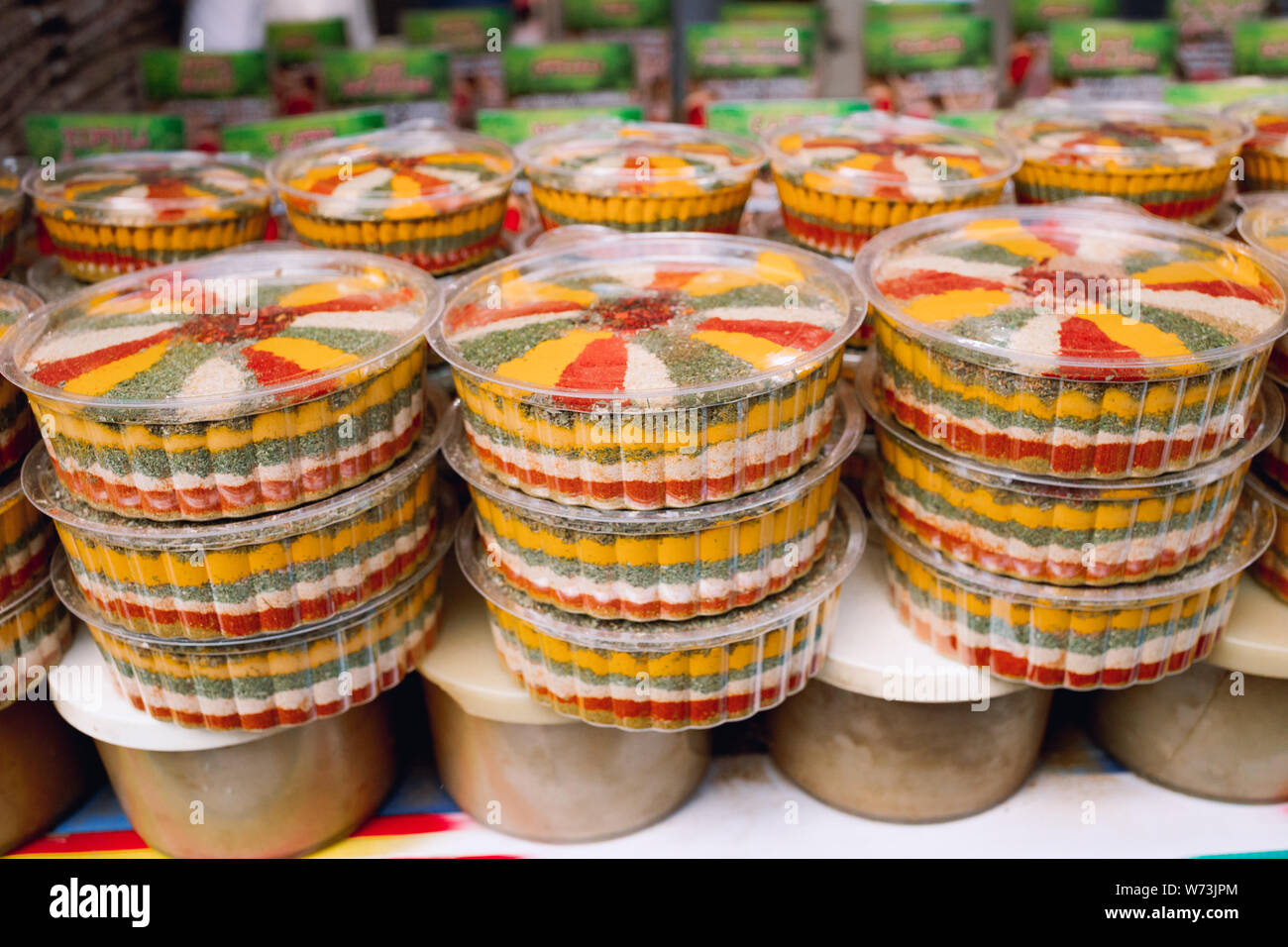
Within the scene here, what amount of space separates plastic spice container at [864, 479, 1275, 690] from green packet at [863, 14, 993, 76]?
6.84 feet

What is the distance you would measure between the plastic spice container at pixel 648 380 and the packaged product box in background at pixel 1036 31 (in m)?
2.34

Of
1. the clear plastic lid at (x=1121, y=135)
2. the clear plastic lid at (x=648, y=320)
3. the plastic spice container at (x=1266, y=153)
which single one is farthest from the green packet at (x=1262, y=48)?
the clear plastic lid at (x=648, y=320)

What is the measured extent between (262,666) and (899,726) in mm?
1065

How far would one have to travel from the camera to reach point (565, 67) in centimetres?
321

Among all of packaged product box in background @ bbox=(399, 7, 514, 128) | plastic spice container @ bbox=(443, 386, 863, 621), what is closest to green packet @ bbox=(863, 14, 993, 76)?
packaged product box in background @ bbox=(399, 7, 514, 128)

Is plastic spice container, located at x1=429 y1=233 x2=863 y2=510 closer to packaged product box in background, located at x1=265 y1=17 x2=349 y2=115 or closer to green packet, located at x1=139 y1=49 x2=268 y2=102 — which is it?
green packet, located at x1=139 y1=49 x2=268 y2=102

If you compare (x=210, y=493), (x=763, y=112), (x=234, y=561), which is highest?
(x=763, y=112)

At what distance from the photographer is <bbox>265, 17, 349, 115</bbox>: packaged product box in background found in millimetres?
3275

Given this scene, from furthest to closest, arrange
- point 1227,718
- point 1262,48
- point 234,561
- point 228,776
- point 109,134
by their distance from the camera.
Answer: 1. point 1262,48
2. point 109,134
3. point 1227,718
4. point 228,776
5. point 234,561

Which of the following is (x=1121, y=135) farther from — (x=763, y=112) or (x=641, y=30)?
(x=641, y=30)

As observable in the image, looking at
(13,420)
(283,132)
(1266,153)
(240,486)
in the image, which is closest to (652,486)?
(240,486)

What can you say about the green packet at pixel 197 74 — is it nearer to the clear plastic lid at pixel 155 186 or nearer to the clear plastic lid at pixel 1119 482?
the clear plastic lid at pixel 155 186

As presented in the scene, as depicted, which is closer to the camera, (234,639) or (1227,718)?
(234,639)

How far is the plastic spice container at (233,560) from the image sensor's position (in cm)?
145
